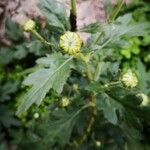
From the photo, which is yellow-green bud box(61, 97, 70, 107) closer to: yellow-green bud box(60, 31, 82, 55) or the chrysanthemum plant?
the chrysanthemum plant

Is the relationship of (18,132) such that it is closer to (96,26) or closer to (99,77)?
(99,77)

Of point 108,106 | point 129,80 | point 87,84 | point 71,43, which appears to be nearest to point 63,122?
point 87,84

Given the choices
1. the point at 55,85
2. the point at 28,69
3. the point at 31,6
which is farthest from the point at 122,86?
the point at 28,69

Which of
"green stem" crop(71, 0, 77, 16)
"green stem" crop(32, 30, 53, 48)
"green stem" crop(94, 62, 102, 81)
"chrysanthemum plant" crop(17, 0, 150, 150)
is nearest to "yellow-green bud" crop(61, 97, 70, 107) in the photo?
"chrysanthemum plant" crop(17, 0, 150, 150)

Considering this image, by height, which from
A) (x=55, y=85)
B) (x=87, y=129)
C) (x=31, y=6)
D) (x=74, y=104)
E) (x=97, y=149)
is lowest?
(x=97, y=149)

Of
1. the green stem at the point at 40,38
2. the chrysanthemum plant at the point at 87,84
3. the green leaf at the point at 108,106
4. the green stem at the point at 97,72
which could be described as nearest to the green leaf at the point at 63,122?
the chrysanthemum plant at the point at 87,84

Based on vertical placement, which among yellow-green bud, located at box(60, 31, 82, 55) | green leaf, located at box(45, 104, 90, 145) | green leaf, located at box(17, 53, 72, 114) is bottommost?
green leaf, located at box(45, 104, 90, 145)
